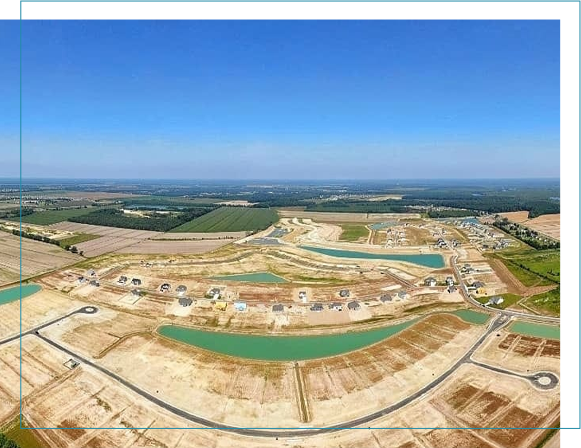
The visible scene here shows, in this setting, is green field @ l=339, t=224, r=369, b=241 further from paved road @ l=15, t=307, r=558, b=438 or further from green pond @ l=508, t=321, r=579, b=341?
paved road @ l=15, t=307, r=558, b=438

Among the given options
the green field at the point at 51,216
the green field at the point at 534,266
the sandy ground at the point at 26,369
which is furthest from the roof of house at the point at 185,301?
the green field at the point at 51,216

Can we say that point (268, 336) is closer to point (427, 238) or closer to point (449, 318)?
point (449, 318)

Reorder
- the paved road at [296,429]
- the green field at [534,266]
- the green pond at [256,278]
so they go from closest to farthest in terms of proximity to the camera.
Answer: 1. the paved road at [296,429]
2. the green field at [534,266]
3. the green pond at [256,278]

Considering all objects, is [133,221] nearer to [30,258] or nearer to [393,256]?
[30,258]

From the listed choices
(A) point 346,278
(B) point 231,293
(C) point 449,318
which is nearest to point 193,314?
(B) point 231,293

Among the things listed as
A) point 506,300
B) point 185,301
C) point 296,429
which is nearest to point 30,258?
point 185,301

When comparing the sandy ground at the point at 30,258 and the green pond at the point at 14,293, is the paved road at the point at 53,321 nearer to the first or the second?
the green pond at the point at 14,293
